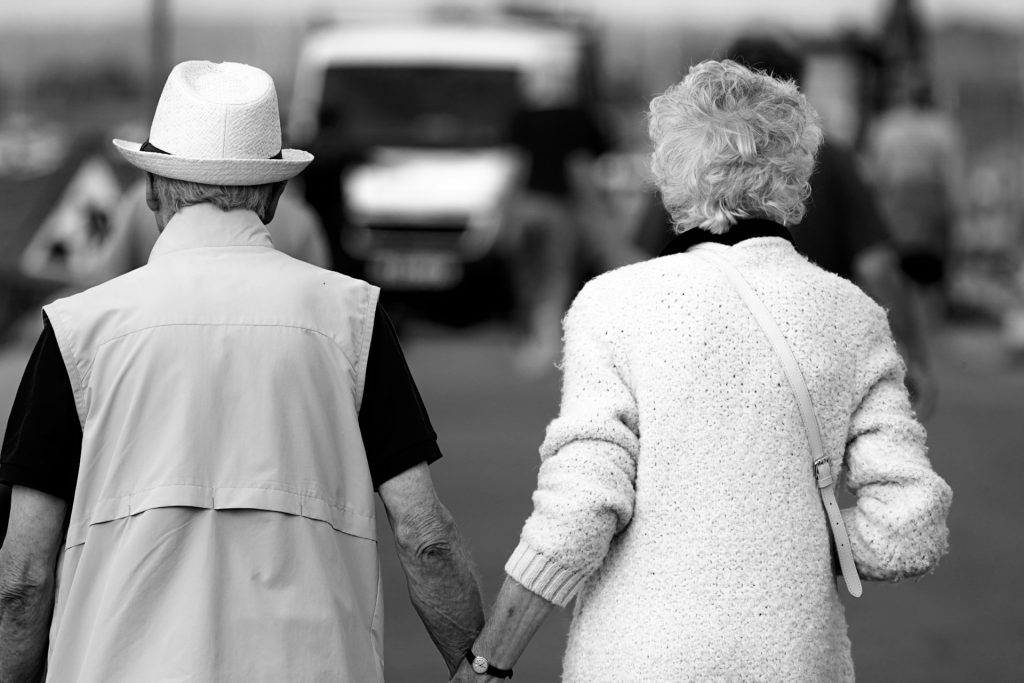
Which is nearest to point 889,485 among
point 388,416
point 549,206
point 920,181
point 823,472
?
point 823,472

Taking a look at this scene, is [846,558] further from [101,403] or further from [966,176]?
[966,176]

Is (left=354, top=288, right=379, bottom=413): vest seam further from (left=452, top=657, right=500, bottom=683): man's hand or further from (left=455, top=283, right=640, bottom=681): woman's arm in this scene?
(left=452, top=657, right=500, bottom=683): man's hand

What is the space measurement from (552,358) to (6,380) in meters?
4.40

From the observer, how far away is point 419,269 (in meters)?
15.2

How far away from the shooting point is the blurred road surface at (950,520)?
6145mm

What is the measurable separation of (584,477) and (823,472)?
443mm

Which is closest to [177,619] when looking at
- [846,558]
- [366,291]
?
[366,291]

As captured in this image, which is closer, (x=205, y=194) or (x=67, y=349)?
(x=67, y=349)

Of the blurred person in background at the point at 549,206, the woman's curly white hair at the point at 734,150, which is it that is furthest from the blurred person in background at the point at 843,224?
the blurred person in background at the point at 549,206

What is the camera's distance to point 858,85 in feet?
66.2

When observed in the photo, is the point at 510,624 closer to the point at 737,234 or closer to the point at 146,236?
the point at 737,234

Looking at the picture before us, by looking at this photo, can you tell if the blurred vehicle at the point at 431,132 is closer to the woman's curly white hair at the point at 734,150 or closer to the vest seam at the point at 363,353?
the woman's curly white hair at the point at 734,150

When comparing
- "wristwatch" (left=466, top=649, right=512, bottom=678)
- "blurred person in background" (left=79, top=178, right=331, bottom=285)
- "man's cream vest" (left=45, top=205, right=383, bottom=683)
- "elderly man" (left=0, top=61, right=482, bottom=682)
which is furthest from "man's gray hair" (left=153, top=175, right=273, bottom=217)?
"blurred person in background" (left=79, top=178, right=331, bottom=285)

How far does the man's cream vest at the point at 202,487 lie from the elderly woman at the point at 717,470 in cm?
41
